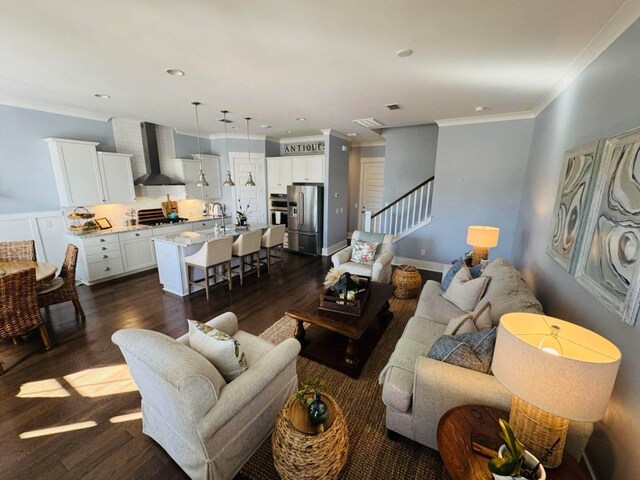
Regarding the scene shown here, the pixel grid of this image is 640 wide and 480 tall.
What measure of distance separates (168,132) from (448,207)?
5.96m

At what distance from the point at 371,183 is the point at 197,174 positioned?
4534 millimetres

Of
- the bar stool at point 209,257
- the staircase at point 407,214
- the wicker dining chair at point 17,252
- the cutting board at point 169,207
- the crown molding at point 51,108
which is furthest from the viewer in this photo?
the cutting board at point 169,207

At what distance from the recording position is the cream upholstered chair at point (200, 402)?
51.1 inches

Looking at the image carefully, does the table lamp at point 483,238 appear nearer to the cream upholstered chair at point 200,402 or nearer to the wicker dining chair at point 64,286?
the cream upholstered chair at point 200,402

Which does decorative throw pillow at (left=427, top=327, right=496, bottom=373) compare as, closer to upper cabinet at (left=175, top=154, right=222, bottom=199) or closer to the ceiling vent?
the ceiling vent

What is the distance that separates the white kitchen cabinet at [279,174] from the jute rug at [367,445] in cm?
470

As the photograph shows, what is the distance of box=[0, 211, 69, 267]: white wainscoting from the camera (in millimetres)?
3834

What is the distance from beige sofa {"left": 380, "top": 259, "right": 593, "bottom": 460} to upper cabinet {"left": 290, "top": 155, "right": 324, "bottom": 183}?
15.0 feet

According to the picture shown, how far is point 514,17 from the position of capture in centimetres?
171

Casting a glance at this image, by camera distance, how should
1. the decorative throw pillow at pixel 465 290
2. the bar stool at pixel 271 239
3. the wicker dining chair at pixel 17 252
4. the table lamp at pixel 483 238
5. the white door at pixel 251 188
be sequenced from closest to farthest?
the decorative throw pillow at pixel 465 290 → the wicker dining chair at pixel 17 252 → the table lamp at pixel 483 238 → the bar stool at pixel 271 239 → the white door at pixel 251 188

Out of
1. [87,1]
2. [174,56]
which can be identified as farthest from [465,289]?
[87,1]

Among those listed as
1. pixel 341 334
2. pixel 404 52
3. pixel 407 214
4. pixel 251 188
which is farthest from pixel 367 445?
pixel 251 188

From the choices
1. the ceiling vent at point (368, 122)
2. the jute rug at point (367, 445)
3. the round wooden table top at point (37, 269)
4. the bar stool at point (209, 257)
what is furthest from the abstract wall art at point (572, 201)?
the round wooden table top at point (37, 269)

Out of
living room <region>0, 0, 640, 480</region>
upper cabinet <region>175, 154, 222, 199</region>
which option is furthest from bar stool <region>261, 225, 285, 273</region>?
upper cabinet <region>175, 154, 222, 199</region>
